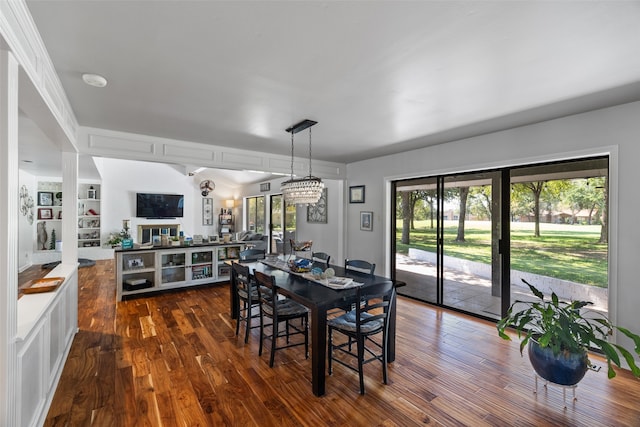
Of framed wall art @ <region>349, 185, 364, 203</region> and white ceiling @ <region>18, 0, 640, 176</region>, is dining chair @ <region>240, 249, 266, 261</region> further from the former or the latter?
framed wall art @ <region>349, 185, 364, 203</region>

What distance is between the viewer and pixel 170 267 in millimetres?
5297

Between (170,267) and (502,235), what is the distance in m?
5.33

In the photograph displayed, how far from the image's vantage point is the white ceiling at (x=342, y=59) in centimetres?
155

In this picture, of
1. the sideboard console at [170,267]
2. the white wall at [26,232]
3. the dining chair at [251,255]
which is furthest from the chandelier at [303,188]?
the white wall at [26,232]

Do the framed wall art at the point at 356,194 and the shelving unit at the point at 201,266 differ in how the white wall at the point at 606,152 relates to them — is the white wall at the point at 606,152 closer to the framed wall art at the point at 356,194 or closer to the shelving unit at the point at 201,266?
the framed wall art at the point at 356,194

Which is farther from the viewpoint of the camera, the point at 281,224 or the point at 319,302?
the point at 281,224

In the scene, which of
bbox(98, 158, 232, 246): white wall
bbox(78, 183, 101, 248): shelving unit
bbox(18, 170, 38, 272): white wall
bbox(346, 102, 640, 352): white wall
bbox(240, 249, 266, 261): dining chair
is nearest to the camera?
bbox(346, 102, 640, 352): white wall

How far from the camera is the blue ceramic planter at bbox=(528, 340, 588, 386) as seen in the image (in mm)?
2250

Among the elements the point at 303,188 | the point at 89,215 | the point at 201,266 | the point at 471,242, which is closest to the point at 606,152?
the point at 471,242

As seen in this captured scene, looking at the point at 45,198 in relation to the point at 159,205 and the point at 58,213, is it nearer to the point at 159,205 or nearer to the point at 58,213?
the point at 58,213

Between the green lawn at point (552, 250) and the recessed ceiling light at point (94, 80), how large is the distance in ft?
14.8

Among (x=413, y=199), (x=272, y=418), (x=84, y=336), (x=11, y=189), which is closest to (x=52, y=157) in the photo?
(x=84, y=336)

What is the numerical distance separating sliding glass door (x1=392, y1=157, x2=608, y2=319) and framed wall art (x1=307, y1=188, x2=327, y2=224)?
1.85 m

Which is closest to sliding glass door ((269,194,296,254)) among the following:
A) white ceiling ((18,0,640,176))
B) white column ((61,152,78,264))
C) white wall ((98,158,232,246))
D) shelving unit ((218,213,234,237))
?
shelving unit ((218,213,234,237))
